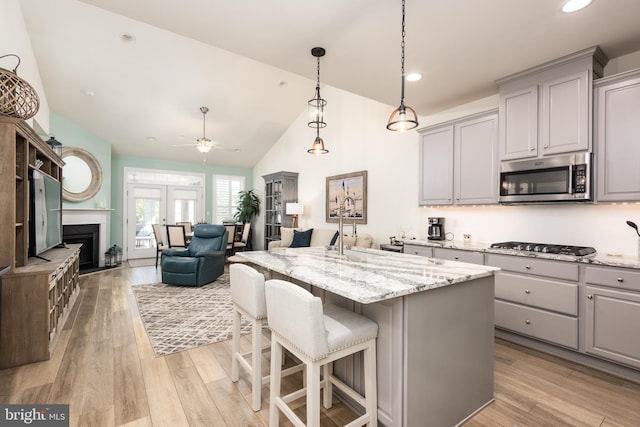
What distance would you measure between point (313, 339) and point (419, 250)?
2.51 m

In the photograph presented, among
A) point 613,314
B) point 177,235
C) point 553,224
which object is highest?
point 553,224

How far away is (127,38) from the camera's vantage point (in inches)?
163

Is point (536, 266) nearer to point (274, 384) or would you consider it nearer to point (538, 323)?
point (538, 323)

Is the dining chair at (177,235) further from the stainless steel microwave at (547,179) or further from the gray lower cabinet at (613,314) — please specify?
the gray lower cabinet at (613,314)

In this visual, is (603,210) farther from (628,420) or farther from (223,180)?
(223,180)

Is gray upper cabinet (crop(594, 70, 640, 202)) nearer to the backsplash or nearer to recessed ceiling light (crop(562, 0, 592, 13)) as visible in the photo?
the backsplash

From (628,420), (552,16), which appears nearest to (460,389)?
(628,420)

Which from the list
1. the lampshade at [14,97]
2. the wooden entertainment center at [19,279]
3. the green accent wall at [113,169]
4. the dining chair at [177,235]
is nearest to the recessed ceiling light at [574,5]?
the lampshade at [14,97]

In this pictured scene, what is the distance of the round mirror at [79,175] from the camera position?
580 centimetres

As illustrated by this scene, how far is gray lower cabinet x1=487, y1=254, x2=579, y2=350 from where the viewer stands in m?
2.43

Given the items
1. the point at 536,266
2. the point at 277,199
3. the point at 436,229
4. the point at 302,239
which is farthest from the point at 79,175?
the point at 536,266

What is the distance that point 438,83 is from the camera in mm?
3156

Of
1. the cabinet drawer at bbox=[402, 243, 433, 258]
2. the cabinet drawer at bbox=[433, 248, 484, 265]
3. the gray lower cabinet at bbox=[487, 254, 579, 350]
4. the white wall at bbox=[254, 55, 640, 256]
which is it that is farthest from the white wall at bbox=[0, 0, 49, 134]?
the gray lower cabinet at bbox=[487, 254, 579, 350]

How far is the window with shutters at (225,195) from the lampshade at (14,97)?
6059 millimetres
